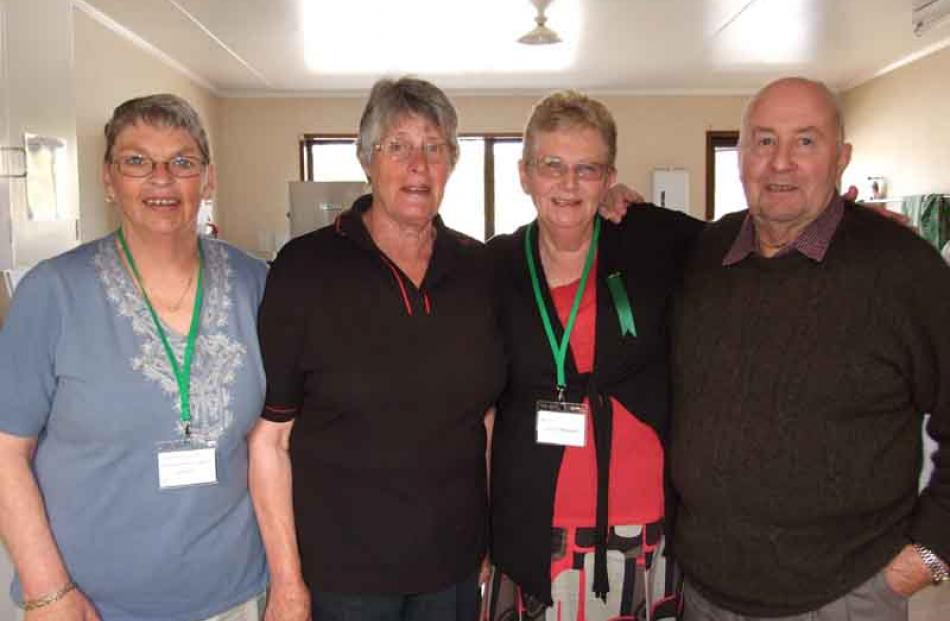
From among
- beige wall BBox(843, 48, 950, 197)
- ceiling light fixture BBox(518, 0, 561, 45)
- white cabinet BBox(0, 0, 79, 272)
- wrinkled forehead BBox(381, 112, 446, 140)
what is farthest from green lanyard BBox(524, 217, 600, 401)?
beige wall BBox(843, 48, 950, 197)

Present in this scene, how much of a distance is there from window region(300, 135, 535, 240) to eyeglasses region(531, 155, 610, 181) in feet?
22.4

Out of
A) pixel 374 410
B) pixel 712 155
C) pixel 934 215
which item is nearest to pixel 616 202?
pixel 374 410

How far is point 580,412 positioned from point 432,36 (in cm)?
482

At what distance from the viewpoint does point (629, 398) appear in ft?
5.38

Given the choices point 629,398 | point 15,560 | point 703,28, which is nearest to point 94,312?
point 15,560

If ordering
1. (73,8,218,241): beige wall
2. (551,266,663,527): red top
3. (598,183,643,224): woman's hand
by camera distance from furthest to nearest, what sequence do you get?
1. (73,8,218,241): beige wall
2. (598,183,643,224): woman's hand
3. (551,266,663,527): red top

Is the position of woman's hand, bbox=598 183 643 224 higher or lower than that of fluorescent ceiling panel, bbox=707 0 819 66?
lower

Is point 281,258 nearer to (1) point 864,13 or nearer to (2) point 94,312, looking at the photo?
(2) point 94,312

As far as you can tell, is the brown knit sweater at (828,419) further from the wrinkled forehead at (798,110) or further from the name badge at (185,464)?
the name badge at (185,464)

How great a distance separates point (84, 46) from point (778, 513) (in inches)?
207

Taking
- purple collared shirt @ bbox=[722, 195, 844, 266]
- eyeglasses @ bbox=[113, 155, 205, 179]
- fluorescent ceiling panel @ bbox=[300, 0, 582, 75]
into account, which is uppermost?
fluorescent ceiling panel @ bbox=[300, 0, 582, 75]

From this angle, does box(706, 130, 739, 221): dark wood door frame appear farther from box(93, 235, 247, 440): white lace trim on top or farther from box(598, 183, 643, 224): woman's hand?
box(93, 235, 247, 440): white lace trim on top

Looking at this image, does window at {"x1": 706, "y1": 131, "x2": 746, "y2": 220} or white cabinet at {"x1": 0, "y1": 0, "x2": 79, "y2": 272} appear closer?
white cabinet at {"x1": 0, "y1": 0, "x2": 79, "y2": 272}

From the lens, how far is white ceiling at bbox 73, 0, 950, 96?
16.6 ft
